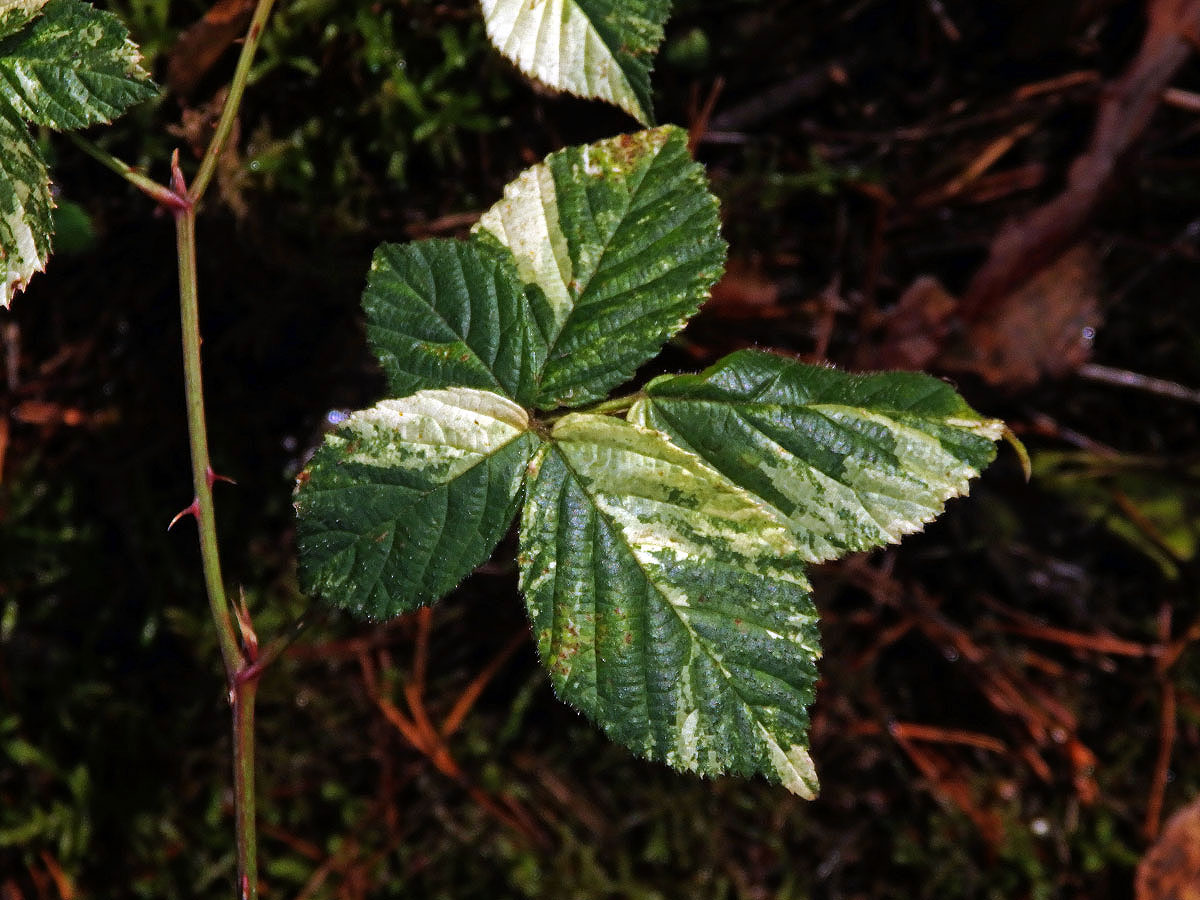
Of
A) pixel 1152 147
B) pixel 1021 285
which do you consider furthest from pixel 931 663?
pixel 1152 147

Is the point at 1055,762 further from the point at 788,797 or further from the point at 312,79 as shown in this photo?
the point at 312,79

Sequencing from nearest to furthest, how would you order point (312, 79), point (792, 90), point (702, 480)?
point (702, 480), point (312, 79), point (792, 90)

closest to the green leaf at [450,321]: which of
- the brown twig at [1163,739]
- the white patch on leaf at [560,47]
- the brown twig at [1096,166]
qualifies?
the white patch on leaf at [560,47]

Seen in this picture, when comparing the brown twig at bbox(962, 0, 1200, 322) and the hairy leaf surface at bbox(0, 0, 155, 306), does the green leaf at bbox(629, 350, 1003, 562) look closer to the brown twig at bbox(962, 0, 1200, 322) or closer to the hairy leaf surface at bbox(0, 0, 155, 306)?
the hairy leaf surface at bbox(0, 0, 155, 306)

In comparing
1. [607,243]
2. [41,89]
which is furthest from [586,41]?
[41,89]

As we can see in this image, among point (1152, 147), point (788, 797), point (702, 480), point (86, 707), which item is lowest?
point (788, 797)

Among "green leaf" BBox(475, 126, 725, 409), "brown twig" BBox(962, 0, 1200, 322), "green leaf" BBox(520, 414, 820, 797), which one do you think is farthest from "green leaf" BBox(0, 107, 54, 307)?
"brown twig" BBox(962, 0, 1200, 322)

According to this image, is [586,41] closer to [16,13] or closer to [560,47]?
[560,47]
